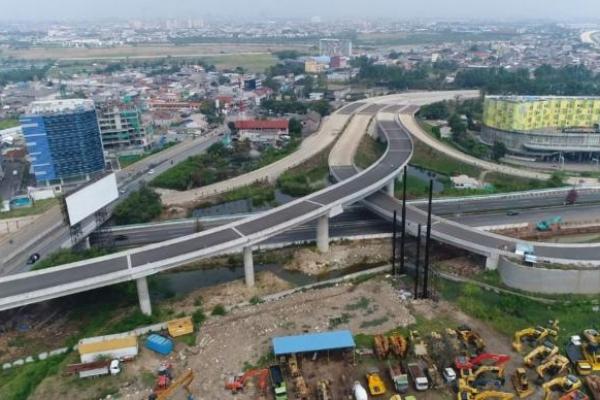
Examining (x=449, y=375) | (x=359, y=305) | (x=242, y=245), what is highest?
(x=242, y=245)

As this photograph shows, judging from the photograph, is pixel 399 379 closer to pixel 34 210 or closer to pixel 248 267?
pixel 248 267

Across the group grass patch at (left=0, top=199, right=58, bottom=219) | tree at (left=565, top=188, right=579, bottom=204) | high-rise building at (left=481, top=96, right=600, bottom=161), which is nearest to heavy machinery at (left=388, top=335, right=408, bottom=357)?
tree at (left=565, top=188, right=579, bottom=204)

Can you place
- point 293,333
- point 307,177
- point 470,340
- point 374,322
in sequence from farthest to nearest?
point 307,177
point 374,322
point 293,333
point 470,340

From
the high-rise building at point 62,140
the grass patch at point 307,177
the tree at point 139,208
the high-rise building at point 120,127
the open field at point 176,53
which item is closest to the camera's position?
the tree at point 139,208

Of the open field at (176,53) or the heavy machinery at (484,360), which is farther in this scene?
the open field at (176,53)

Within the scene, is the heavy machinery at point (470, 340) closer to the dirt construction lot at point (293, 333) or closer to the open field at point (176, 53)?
the dirt construction lot at point (293, 333)

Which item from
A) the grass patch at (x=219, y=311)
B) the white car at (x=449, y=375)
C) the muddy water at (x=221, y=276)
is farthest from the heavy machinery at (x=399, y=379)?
the muddy water at (x=221, y=276)

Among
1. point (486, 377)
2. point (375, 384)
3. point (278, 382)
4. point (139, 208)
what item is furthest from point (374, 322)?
point (139, 208)
